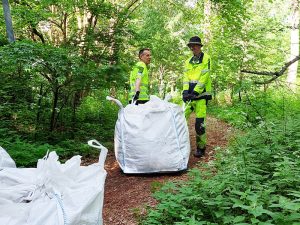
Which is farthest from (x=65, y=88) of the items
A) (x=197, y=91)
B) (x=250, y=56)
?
(x=250, y=56)

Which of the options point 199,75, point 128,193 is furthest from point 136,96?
point 128,193

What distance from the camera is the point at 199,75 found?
218 inches

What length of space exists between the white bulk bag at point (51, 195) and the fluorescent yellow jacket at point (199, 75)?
322cm

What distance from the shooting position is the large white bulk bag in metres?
4.62

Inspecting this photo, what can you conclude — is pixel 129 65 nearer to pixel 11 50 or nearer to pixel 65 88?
pixel 65 88

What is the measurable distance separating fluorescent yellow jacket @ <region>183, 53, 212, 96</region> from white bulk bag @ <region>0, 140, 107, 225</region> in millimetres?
3217

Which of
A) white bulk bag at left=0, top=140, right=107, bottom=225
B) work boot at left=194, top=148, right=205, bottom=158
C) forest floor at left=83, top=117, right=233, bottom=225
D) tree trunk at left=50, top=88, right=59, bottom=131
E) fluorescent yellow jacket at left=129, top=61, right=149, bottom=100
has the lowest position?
forest floor at left=83, top=117, right=233, bottom=225

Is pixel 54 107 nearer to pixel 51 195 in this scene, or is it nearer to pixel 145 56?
pixel 145 56

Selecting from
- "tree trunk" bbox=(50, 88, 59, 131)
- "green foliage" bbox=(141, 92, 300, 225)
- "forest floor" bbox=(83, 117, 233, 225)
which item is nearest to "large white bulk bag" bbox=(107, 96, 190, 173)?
"forest floor" bbox=(83, 117, 233, 225)

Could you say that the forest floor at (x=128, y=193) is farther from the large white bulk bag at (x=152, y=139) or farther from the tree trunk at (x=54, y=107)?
the tree trunk at (x=54, y=107)

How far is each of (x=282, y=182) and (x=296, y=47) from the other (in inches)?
555

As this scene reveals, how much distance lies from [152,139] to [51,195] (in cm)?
246

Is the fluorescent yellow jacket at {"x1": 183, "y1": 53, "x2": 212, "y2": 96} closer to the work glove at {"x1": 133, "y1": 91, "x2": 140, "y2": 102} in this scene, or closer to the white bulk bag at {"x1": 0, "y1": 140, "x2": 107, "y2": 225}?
the work glove at {"x1": 133, "y1": 91, "x2": 140, "y2": 102}

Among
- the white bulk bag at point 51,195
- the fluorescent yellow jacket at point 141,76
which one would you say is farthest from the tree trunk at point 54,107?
the white bulk bag at point 51,195
